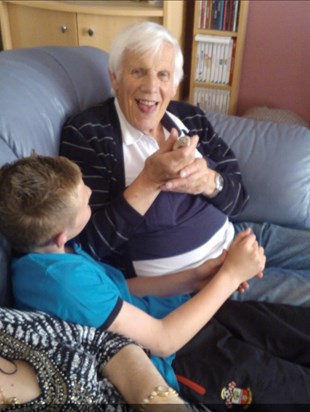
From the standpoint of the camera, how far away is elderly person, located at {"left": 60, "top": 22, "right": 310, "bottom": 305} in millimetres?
1108

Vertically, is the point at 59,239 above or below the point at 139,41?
below

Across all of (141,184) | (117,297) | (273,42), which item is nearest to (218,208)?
(141,184)

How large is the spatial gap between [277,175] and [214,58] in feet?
4.46

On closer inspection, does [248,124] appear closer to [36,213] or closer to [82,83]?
[82,83]

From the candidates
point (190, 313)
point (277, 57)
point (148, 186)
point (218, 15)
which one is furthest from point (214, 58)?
point (190, 313)

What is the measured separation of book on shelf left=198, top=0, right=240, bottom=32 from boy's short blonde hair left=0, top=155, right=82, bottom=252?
194 cm

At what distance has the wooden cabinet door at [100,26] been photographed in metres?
2.33

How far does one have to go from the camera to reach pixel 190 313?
94 centimetres

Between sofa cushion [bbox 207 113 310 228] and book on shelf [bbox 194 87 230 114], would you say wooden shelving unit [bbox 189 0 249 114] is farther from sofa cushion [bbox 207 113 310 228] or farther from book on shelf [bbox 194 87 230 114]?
sofa cushion [bbox 207 113 310 228]

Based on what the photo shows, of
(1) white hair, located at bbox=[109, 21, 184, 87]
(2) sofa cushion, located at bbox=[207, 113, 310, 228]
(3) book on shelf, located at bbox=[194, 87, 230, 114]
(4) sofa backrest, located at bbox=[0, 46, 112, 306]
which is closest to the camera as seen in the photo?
(4) sofa backrest, located at bbox=[0, 46, 112, 306]

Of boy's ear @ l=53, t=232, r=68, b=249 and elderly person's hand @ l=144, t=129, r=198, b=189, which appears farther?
elderly person's hand @ l=144, t=129, r=198, b=189

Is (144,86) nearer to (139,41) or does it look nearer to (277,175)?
(139,41)

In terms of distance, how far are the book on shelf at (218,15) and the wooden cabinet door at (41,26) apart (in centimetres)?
72

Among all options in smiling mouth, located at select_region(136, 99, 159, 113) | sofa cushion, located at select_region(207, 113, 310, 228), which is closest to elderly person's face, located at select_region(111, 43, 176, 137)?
smiling mouth, located at select_region(136, 99, 159, 113)
